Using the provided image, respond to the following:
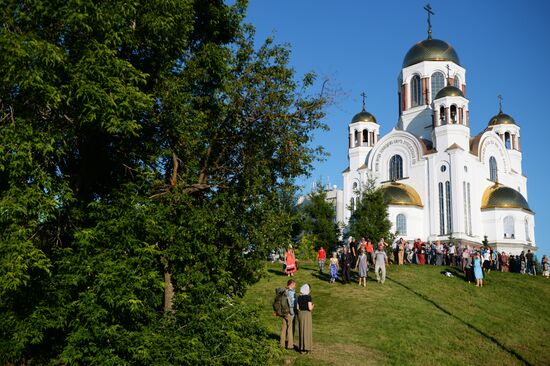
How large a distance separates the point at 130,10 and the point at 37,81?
2.20m

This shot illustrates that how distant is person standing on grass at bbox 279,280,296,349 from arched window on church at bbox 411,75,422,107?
140ft

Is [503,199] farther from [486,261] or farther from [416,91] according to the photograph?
[486,261]

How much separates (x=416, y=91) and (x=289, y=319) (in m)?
43.5

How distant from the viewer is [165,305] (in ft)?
39.4

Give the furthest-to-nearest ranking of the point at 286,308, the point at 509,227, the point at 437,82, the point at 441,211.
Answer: the point at 437,82
the point at 441,211
the point at 509,227
the point at 286,308

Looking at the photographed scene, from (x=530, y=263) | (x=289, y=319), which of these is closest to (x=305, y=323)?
(x=289, y=319)

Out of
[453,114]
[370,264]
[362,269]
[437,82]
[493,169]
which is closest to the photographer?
[362,269]

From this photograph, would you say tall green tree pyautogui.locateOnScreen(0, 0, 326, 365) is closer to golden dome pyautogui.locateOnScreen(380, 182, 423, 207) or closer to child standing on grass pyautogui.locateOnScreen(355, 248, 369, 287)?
child standing on grass pyautogui.locateOnScreen(355, 248, 369, 287)

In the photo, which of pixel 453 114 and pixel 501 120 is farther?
pixel 501 120

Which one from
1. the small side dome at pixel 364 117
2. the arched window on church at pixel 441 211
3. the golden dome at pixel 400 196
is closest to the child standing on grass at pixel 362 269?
the golden dome at pixel 400 196

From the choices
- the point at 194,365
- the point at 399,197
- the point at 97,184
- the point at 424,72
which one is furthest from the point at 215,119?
the point at 424,72

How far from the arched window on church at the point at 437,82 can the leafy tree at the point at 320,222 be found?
15691mm

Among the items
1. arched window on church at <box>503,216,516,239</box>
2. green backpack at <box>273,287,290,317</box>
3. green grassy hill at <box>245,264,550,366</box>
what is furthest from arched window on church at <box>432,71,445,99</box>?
green backpack at <box>273,287,290,317</box>

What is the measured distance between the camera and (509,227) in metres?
45.0
